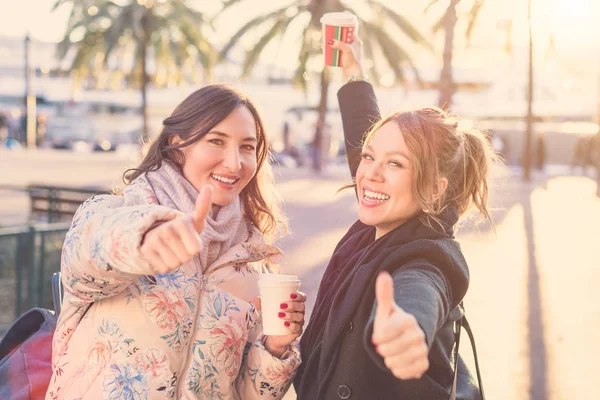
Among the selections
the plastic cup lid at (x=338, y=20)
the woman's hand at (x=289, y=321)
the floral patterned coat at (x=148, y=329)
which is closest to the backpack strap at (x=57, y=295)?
the floral patterned coat at (x=148, y=329)

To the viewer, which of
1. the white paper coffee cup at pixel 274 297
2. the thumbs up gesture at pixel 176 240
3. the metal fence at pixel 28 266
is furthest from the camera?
the metal fence at pixel 28 266

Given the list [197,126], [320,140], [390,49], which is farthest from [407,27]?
[197,126]

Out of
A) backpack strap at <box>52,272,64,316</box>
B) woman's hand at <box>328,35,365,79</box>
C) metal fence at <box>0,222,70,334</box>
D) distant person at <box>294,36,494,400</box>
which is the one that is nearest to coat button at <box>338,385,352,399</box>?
distant person at <box>294,36,494,400</box>

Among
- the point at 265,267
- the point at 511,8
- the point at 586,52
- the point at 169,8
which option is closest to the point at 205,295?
the point at 265,267

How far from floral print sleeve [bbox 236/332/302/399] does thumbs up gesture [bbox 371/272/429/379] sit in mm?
1013

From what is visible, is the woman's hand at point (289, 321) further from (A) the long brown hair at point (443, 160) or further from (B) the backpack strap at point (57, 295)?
(B) the backpack strap at point (57, 295)

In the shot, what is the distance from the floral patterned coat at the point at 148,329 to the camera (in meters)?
2.32

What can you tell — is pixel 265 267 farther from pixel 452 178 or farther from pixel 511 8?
pixel 511 8

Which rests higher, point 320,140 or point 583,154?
point 320,140

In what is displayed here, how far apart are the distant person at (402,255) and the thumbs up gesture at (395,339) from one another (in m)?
0.33

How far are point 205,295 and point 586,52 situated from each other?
28136 millimetres

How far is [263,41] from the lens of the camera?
900 inches

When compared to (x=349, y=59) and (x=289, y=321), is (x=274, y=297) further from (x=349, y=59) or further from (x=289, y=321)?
(x=349, y=59)

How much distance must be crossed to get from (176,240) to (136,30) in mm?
23310
